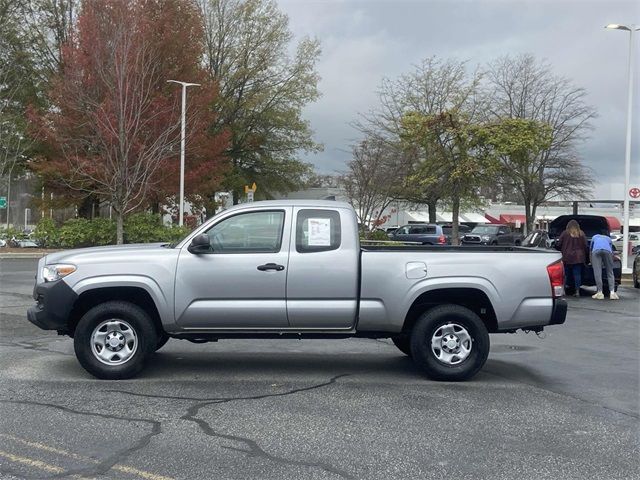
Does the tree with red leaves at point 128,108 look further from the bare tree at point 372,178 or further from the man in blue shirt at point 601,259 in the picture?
the man in blue shirt at point 601,259

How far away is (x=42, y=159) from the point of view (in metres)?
30.1

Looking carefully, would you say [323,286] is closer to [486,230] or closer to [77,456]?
[77,456]

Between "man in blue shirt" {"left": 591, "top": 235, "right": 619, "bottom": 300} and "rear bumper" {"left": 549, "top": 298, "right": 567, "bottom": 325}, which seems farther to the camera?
"man in blue shirt" {"left": 591, "top": 235, "right": 619, "bottom": 300}

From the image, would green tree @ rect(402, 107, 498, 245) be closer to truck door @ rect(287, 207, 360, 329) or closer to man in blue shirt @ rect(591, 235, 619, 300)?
man in blue shirt @ rect(591, 235, 619, 300)

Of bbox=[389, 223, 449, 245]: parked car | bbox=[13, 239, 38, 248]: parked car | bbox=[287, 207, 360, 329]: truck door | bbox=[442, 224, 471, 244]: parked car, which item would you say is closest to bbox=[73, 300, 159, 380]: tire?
bbox=[287, 207, 360, 329]: truck door

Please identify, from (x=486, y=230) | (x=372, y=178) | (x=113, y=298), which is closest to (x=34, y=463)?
(x=113, y=298)

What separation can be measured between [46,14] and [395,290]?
105 feet

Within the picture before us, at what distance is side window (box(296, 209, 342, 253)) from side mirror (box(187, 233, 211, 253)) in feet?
3.00

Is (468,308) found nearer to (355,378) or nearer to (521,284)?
(521,284)

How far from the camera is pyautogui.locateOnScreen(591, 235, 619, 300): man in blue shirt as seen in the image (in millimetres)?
14820

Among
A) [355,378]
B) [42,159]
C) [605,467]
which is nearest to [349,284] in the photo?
[355,378]

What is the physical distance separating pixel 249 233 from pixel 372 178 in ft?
90.5

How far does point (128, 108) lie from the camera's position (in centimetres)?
2394

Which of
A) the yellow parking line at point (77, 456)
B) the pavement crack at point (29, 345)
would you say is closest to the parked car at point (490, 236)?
the pavement crack at point (29, 345)
